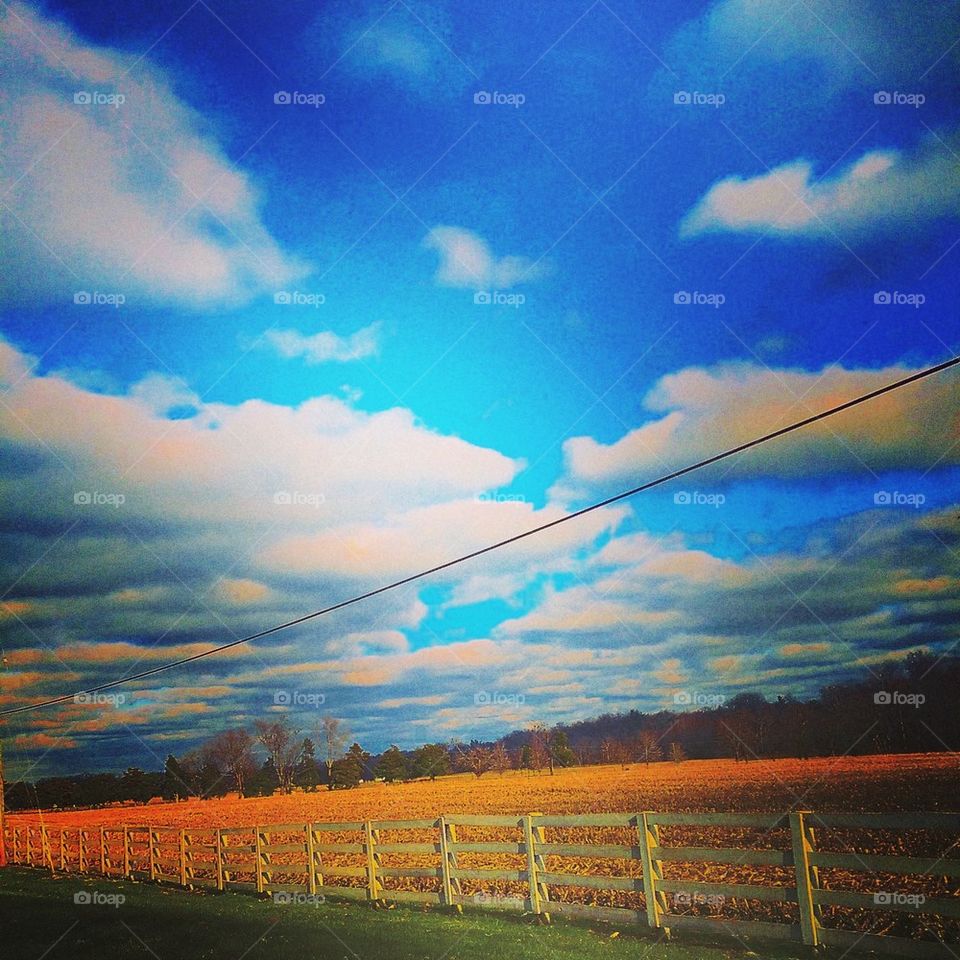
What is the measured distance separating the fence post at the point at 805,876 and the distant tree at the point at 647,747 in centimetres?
3735

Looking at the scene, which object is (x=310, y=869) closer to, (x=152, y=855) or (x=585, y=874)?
(x=585, y=874)

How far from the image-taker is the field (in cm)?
1050

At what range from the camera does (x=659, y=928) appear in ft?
26.9

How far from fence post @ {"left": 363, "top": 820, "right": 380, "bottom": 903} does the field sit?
2.90ft

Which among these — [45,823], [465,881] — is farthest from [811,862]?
[45,823]

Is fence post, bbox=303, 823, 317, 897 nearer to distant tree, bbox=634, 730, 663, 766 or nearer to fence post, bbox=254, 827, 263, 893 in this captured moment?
fence post, bbox=254, 827, 263, 893

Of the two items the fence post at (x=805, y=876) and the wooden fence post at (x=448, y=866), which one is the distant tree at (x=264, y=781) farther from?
the fence post at (x=805, y=876)

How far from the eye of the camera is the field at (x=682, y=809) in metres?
10.5

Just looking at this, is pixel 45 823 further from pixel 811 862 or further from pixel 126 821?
pixel 811 862

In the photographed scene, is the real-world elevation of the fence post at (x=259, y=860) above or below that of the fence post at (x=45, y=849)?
above

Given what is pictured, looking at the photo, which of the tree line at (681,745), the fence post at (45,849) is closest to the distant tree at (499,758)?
the tree line at (681,745)

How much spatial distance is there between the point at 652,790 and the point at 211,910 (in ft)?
72.7

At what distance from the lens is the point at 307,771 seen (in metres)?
33.5

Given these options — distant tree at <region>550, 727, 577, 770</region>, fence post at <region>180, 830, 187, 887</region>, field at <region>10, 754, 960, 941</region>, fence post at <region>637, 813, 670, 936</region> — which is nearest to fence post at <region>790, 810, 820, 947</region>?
field at <region>10, 754, 960, 941</region>
